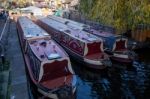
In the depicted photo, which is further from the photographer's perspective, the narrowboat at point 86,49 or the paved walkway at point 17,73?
the narrowboat at point 86,49

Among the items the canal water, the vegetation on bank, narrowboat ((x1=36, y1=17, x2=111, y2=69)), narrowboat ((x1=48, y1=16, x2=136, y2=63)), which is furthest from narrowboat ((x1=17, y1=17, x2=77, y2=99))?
narrowboat ((x1=48, y1=16, x2=136, y2=63))

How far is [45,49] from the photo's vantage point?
2134 cm

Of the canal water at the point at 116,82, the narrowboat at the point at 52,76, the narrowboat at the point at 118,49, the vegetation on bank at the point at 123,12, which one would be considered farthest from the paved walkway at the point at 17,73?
the narrowboat at the point at 118,49

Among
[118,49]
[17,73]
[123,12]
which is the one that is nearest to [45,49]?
[17,73]

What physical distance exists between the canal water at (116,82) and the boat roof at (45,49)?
11.3ft

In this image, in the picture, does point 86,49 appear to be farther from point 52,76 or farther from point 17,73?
point 17,73

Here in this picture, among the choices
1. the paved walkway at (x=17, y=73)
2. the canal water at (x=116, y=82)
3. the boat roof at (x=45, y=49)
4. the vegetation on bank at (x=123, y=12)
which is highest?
the vegetation on bank at (x=123, y=12)

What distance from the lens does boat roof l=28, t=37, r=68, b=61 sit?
1889 cm

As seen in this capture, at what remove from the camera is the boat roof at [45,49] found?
18891 mm

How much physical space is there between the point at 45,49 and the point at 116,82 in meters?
6.69

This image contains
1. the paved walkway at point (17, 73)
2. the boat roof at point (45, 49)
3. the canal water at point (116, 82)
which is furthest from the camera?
the canal water at point (116, 82)

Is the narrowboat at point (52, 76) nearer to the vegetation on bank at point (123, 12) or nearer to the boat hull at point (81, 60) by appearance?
the vegetation on bank at point (123, 12)

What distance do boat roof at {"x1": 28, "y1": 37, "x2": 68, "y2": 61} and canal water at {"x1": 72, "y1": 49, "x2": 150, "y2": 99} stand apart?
135 inches

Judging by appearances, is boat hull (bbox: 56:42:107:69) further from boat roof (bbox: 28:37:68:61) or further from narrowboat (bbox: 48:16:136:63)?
boat roof (bbox: 28:37:68:61)
